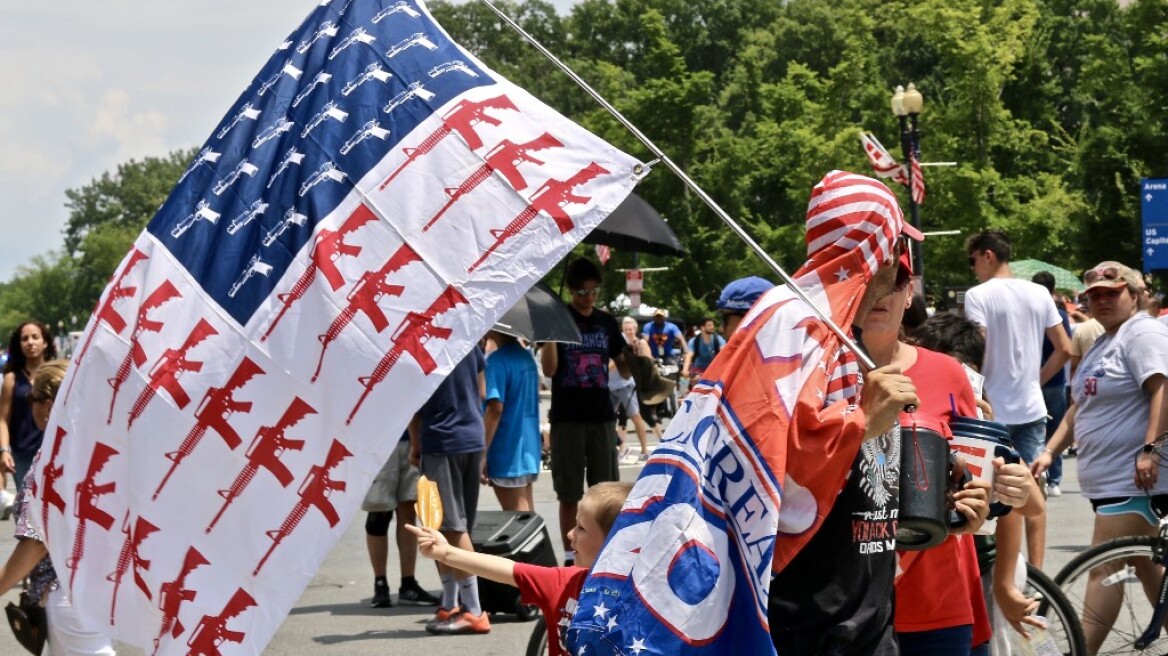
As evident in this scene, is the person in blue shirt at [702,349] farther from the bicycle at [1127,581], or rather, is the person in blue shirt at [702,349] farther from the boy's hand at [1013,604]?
the boy's hand at [1013,604]

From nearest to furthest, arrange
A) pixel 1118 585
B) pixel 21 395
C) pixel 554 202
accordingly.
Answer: pixel 554 202, pixel 1118 585, pixel 21 395

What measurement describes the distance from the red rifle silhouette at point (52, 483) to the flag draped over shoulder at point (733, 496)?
1.66m

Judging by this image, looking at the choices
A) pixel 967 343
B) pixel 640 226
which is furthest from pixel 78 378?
pixel 640 226

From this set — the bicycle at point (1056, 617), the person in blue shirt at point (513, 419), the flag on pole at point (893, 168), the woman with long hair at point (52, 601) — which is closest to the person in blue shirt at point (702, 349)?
the flag on pole at point (893, 168)

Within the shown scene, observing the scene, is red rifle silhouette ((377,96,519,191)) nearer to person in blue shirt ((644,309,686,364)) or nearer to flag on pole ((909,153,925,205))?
person in blue shirt ((644,309,686,364))

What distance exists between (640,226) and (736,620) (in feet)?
24.8

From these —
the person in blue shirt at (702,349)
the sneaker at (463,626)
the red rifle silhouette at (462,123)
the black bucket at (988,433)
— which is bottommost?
the sneaker at (463,626)

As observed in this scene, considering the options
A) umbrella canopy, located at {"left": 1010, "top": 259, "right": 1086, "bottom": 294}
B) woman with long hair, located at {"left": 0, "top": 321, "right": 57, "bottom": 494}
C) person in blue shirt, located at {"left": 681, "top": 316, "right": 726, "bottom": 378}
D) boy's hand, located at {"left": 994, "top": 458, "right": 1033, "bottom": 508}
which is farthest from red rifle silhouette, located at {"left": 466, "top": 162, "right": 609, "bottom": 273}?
umbrella canopy, located at {"left": 1010, "top": 259, "right": 1086, "bottom": 294}

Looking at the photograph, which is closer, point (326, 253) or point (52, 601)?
point (326, 253)

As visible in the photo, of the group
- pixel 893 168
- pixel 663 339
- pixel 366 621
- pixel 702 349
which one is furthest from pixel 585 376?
pixel 893 168

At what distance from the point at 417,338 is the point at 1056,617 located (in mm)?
3770

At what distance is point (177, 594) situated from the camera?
3.91 m

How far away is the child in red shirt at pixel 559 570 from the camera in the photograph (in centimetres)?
430

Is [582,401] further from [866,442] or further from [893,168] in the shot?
[893,168]
